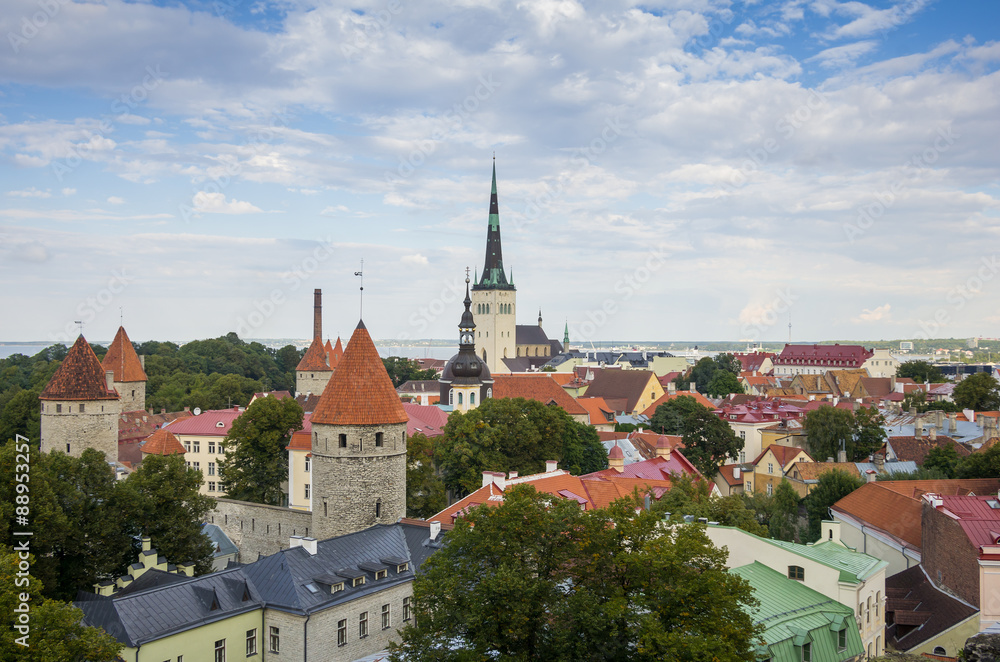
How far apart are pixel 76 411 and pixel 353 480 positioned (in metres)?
22.5

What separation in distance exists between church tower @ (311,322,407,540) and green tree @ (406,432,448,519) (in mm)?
6368

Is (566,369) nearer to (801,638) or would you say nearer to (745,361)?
(745,361)

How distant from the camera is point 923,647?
25859mm

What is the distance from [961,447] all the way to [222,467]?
41.4m

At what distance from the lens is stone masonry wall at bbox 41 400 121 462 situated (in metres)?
43.5

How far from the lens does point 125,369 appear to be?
209ft

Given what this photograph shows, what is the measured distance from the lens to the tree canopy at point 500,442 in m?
40.7

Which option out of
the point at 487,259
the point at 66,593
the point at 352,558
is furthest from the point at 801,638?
the point at 487,259

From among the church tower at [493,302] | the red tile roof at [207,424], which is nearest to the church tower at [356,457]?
the red tile roof at [207,424]

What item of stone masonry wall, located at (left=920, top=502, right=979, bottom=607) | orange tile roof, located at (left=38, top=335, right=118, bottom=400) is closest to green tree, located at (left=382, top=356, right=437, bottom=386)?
orange tile roof, located at (left=38, top=335, right=118, bottom=400)

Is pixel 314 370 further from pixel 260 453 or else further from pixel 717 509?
pixel 717 509

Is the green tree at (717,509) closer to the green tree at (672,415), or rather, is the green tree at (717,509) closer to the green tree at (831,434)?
the green tree at (831,434)

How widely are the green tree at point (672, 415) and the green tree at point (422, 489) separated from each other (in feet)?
109

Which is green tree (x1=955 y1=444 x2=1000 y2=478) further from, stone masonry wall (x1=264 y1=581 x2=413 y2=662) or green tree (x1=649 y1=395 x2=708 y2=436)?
stone masonry wall (x1=264 y1=581 x2=413 y2=662)
